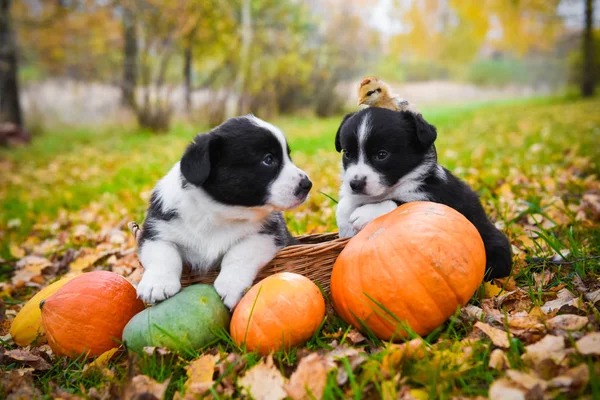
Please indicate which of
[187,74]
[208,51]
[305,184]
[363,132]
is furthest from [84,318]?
[187,74]

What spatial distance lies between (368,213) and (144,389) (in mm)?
1406

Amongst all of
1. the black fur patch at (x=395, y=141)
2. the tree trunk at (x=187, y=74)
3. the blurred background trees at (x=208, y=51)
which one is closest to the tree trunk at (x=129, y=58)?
the blurred background trees at (x=208, y=51)

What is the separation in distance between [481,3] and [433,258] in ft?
65.6

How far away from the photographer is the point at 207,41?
53.2ft

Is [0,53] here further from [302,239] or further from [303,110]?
[302,239]

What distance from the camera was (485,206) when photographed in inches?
156

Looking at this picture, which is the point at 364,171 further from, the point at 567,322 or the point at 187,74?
the point at 187,74

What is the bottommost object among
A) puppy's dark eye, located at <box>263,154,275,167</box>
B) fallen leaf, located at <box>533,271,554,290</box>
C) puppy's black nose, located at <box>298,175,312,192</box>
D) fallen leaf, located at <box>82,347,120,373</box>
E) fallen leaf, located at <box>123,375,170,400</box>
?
fallen leaf, located at <box>82,347,120,373</box>

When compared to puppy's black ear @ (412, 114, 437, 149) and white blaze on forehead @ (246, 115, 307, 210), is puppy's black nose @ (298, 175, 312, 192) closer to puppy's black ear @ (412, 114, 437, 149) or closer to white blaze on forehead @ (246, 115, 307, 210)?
white blaze on forehead @ (246, 115, 307, 210)

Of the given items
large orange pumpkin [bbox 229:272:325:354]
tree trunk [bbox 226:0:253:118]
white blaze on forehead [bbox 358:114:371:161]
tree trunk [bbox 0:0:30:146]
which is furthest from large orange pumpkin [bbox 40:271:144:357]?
tree trunk [bbox 226:0:253:118]

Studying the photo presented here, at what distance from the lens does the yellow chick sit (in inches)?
110

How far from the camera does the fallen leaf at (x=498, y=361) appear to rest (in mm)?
1725

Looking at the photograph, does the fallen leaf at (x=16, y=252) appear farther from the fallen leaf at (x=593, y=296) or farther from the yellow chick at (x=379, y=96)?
the fallen leaf at (x=593, y=296)

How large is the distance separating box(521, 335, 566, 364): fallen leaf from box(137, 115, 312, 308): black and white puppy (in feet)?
4.06
